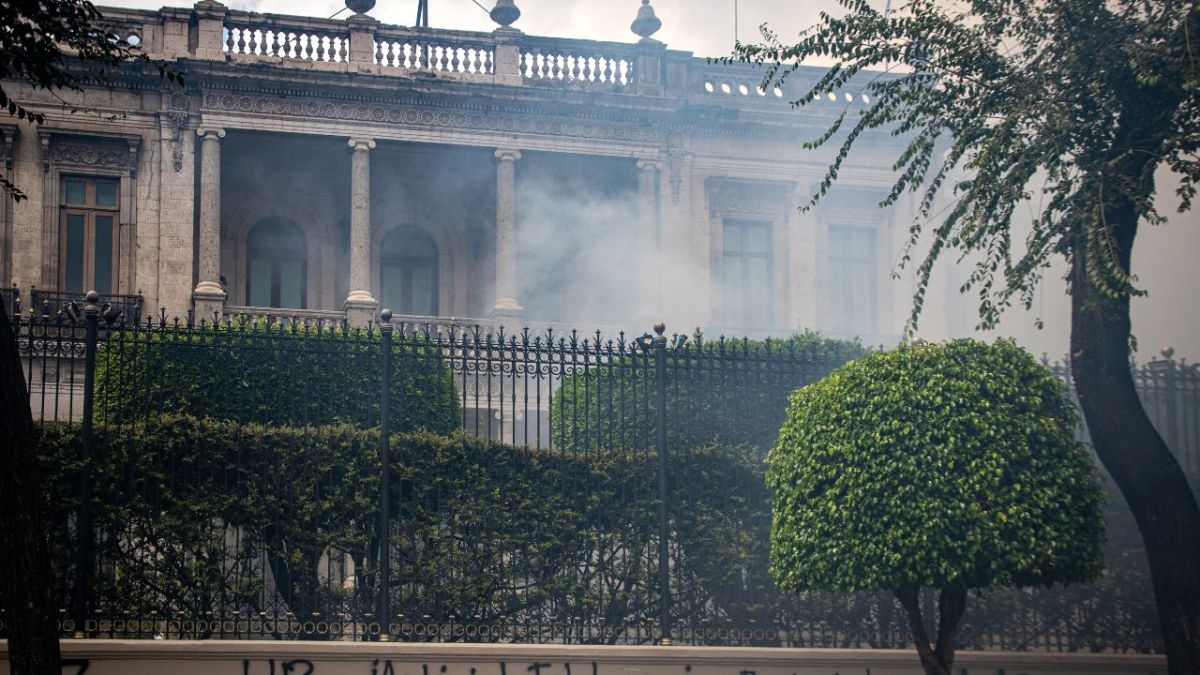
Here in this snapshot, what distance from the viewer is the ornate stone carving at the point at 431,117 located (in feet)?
90.6

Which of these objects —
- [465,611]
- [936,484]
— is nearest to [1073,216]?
[936,484]

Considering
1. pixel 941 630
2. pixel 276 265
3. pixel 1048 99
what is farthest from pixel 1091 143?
pixel 276 265

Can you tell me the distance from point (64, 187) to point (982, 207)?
19192 millimetres

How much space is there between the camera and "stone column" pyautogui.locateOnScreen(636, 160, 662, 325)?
2948 centimetres

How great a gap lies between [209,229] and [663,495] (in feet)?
52.0

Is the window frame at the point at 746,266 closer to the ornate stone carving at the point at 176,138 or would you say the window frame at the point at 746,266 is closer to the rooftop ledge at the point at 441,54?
the rooftop ledge at the point at 441,54

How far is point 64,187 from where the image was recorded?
27.2 m

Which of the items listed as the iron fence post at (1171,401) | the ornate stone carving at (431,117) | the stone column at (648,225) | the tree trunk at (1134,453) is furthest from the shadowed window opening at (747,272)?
the tree trunk at (1134,453)

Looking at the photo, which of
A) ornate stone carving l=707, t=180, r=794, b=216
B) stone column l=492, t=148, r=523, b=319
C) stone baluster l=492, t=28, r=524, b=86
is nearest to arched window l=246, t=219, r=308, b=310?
stone column l=492, t=148, r=523, b=319

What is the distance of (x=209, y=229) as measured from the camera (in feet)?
89.0

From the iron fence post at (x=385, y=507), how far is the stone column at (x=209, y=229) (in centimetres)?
1383

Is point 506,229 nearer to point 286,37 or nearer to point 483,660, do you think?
point 286,37

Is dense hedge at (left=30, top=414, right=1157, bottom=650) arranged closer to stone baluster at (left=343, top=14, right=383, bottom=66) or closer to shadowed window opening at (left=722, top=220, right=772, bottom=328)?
stone baluster at (left=343, top=14, right=383, bottom=66)

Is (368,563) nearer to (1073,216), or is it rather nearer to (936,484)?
(936,484)
